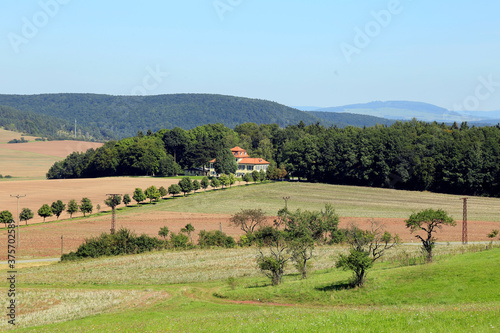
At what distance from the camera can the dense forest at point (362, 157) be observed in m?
123

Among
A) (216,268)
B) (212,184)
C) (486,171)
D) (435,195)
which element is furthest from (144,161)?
(216,268)

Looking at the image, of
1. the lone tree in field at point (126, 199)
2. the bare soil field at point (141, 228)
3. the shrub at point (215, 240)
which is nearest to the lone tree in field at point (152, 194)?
the lone tree in field at point (126, 199)

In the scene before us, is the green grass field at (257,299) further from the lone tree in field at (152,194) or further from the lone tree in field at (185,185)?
the lone tree in field at (185,185)

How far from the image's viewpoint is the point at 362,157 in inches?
5507

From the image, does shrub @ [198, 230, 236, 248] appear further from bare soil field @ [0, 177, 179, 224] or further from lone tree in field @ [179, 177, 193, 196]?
lone tree in field @ [179, 177, 193, 196]

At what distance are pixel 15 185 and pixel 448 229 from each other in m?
111

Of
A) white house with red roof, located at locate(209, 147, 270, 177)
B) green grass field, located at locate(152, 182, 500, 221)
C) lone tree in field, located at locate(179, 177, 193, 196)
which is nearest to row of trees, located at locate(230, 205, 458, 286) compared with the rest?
green grass field, located at locate(152, 182, 500, 221)

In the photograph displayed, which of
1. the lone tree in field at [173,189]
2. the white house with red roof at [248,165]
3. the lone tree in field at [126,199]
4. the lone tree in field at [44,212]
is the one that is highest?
the white house with red roof at [248,165]

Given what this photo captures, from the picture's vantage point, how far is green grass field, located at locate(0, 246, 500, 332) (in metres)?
23.3

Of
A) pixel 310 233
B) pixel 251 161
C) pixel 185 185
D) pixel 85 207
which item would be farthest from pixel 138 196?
pixel 251 161

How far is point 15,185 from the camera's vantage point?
138m

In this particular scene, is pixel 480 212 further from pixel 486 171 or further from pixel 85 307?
pixel 85 307

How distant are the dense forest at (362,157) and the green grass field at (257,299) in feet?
257

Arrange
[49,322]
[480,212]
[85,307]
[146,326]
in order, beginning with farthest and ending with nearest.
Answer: [480,212] < [85,307] < [49,322] < [146,326]
